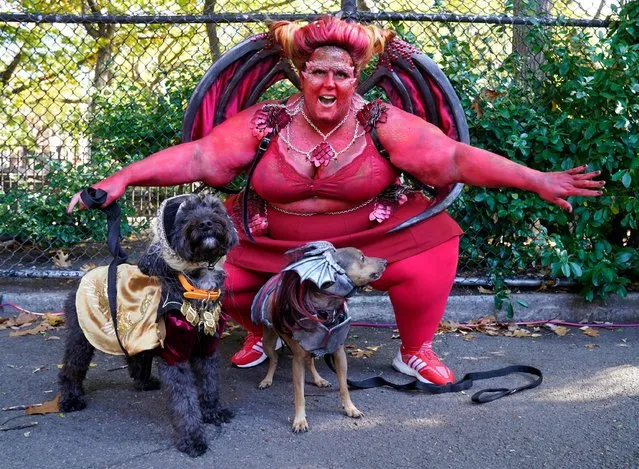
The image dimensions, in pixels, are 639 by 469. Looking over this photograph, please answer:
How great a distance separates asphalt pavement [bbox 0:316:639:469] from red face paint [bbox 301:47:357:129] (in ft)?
5.13

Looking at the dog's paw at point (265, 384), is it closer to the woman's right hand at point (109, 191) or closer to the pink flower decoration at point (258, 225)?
the pink flower decoration at point (258, 225)

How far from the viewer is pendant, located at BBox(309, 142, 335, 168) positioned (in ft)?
12.8

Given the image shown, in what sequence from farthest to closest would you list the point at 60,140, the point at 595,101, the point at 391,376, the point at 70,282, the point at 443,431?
the point at 60,140 → the point at 70,282 → the point at 595,101 → the point at 391,376 → the point at 443,431

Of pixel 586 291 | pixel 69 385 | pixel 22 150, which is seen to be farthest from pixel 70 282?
pixel 586 291

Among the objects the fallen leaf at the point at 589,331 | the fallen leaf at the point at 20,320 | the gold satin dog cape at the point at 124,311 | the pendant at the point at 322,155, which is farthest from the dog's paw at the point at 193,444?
the fallen leaf at the point at 589,331

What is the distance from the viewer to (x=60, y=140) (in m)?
6.47

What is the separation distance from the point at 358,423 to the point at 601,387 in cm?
149

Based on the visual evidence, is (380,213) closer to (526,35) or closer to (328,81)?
(328,81)

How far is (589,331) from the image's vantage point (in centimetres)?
520

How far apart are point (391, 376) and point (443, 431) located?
2.72 ft

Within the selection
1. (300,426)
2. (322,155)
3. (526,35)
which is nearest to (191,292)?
(300,426)

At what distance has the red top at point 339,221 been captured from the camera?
396 cm

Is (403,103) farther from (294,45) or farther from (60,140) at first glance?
(60,140)

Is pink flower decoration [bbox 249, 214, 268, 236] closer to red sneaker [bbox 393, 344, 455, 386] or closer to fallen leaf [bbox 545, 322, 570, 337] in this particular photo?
red sneaker [bbox 393, 344, 455, 386]
